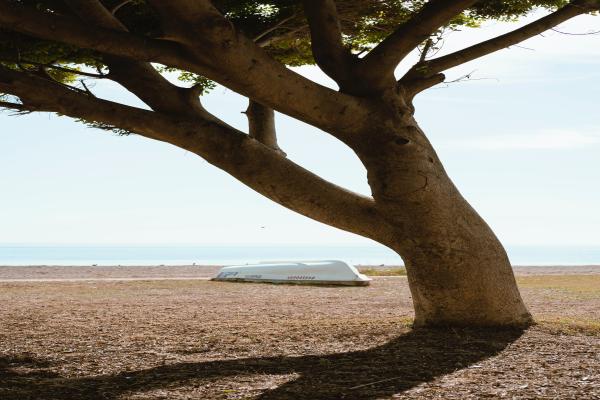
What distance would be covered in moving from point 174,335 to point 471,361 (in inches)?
136

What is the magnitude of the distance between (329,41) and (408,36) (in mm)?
841

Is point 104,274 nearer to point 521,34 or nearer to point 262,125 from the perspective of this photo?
point 262,125

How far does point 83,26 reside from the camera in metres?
6.95

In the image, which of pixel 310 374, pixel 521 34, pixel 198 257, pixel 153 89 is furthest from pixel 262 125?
pixel 198 257

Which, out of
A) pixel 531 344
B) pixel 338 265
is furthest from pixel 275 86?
pixel 338 265

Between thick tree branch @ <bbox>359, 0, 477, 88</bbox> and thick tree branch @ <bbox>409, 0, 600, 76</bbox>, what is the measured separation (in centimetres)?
68

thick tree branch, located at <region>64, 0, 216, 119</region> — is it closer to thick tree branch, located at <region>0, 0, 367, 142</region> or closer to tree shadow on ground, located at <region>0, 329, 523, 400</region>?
thick tree branch, located at <region>0, 0, 367, 142</region>

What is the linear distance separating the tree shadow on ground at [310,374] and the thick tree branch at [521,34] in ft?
10.3

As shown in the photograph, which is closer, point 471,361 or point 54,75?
point 471,361

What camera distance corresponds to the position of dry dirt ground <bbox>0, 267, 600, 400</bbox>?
18.0 feet

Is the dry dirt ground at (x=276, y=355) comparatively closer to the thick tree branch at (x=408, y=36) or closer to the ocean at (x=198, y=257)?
the thick tree branch at (x=408, y=36)

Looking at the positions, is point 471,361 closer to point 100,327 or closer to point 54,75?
point 100,327

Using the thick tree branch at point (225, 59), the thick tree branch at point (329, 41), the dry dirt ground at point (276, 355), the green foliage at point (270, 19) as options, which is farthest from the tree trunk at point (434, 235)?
the green foliage at point (270, 19)

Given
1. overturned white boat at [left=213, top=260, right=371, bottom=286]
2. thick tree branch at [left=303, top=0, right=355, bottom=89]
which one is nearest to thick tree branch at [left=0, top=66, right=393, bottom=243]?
thick tree branch at [left=303, top=0, right=355, bottom=89]
